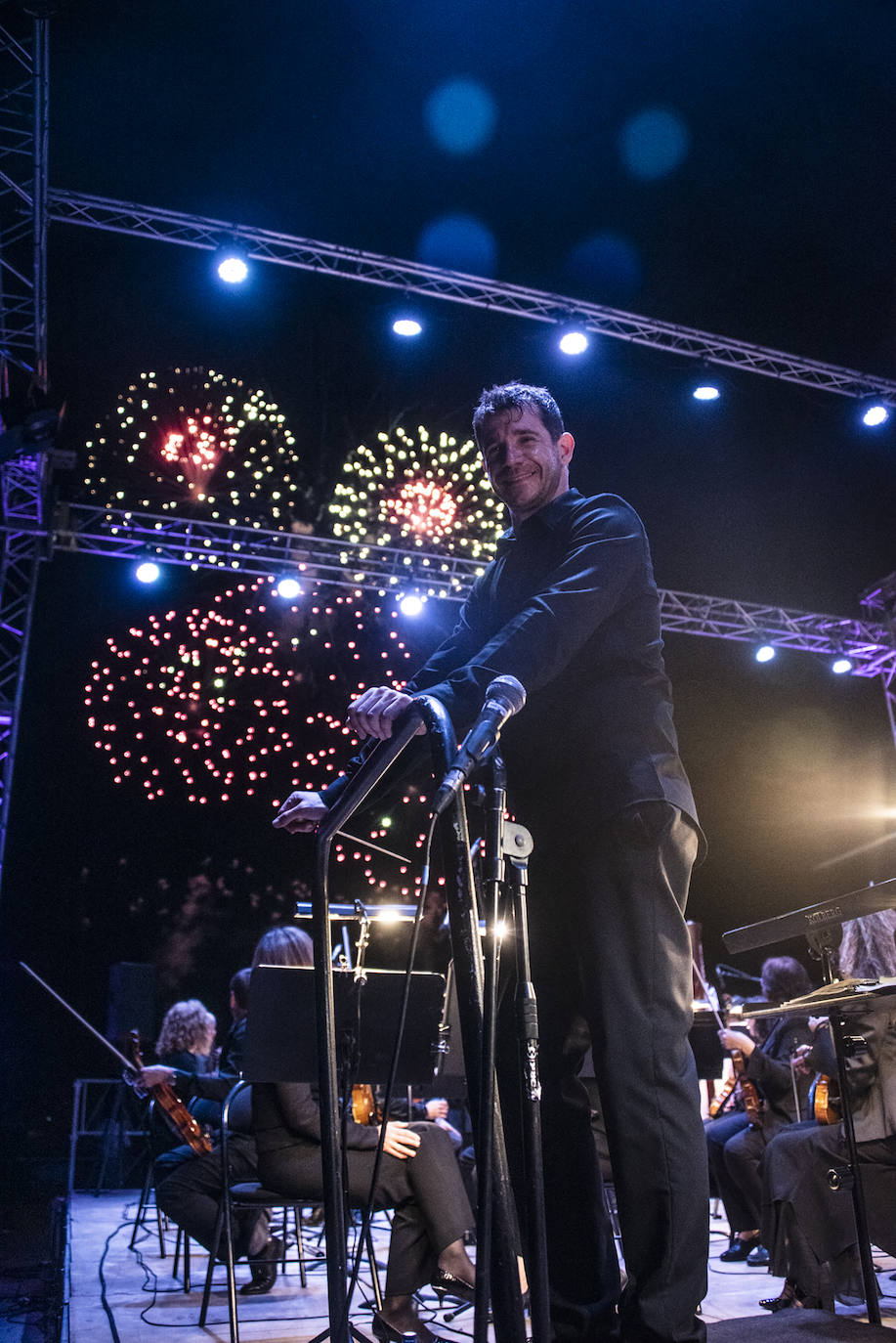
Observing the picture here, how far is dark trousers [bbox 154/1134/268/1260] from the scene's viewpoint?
4086mm

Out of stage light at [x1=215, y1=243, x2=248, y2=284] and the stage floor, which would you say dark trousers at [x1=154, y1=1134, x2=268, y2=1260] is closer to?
the stage floor

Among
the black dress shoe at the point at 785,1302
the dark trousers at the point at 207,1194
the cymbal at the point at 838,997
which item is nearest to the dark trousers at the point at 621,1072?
the cymbal at the point at 838,997

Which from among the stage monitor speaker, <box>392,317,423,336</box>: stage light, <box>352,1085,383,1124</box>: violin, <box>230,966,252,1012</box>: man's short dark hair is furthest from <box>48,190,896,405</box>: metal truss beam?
the stage monitor speaker

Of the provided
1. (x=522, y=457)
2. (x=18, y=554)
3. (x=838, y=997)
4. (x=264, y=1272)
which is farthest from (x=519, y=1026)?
(x=18, y=554)

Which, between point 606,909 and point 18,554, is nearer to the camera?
point 606,909

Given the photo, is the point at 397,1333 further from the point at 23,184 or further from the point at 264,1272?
the point at 23,184

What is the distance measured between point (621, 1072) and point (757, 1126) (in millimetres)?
4240

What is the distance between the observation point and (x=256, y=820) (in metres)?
10.9

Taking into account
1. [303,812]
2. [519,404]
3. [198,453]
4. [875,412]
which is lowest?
[303,812]

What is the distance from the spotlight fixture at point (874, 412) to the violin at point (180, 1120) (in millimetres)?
7386

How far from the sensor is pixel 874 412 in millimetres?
8398

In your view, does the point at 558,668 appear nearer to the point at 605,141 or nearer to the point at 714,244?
the point at 605,141

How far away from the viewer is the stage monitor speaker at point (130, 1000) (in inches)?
340

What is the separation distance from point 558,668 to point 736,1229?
4541 mm
